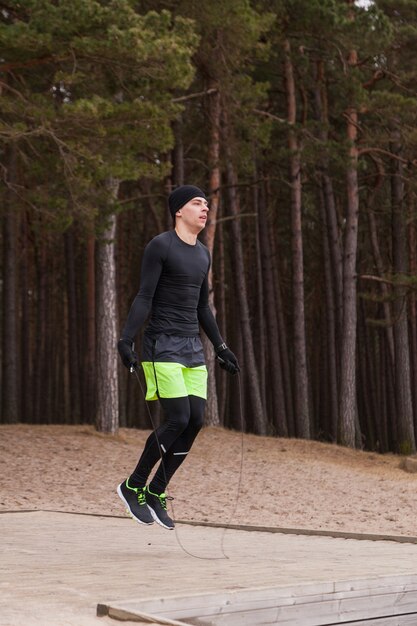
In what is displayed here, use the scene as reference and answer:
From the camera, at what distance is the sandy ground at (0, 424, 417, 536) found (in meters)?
13.2

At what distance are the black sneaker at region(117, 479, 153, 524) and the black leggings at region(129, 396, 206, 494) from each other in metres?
0.04

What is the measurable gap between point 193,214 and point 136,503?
1.98m

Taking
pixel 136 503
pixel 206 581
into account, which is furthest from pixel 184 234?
pixel 206 581

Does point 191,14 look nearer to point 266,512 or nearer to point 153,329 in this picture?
point 266,512

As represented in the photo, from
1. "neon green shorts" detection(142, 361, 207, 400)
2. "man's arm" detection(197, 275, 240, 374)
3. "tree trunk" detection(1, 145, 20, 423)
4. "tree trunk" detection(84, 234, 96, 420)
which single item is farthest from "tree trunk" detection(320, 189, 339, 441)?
"neon green shorts" detection(142, 361, 207, 400)

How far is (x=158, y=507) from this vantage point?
6637mm

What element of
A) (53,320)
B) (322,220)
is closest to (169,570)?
(322,220)

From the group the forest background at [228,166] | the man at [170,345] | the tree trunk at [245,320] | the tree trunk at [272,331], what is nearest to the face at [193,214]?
the man at [170,345]

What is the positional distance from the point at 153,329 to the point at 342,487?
1106 cm

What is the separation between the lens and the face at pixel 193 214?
670 centimetres

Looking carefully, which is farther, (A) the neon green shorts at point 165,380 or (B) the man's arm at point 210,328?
(B) the man's arm at point 210,328

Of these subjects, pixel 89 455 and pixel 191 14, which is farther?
pixel 191 14

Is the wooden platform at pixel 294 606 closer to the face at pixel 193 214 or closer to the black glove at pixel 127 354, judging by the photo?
the black glove at pixel 127 354

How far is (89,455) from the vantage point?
17812 millimetres
